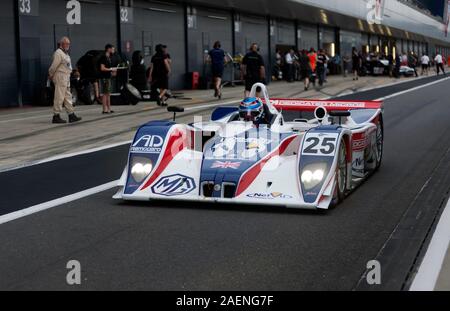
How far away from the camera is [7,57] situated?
2177cm

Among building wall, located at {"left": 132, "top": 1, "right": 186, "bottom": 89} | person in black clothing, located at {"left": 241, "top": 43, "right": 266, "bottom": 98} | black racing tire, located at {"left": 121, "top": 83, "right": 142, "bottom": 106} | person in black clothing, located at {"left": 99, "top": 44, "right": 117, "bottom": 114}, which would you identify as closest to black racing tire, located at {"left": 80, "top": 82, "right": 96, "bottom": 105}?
black racing tire, located at {"left": 121, "top": 83, "right": 142, "bottom": 106}

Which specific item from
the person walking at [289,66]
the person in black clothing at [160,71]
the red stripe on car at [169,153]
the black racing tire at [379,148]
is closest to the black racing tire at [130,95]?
→ the person in black clothing at [160,71]

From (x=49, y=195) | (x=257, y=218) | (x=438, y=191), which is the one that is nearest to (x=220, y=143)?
(x=257, y=218)

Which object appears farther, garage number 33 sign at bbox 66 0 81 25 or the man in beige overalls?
garage number 33 sign at bbox 66 0 81 25

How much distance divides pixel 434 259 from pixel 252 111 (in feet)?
11.5

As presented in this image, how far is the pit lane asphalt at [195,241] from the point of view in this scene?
16.6 ft

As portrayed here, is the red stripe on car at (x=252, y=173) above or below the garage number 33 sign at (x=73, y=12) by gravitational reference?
below

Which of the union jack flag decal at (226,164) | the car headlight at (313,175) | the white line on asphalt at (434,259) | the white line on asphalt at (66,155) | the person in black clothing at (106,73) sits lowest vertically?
the white line on asphalt at (434,259)

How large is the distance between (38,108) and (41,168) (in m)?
11.6

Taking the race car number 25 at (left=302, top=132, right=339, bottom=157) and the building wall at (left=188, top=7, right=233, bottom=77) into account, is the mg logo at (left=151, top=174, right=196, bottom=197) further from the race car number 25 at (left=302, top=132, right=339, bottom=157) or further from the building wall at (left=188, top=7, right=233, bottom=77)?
the building wall at (left=188, top=7, right=233, bottom=77)

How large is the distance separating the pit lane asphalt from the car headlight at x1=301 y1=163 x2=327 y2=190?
0.26m

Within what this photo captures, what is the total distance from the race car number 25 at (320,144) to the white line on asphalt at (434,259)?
1.18 m

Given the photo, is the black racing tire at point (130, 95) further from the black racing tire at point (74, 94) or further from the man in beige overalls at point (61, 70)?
the man in beige overalls at point (61, 70)

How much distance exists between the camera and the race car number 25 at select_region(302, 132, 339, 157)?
7406 millimetres
